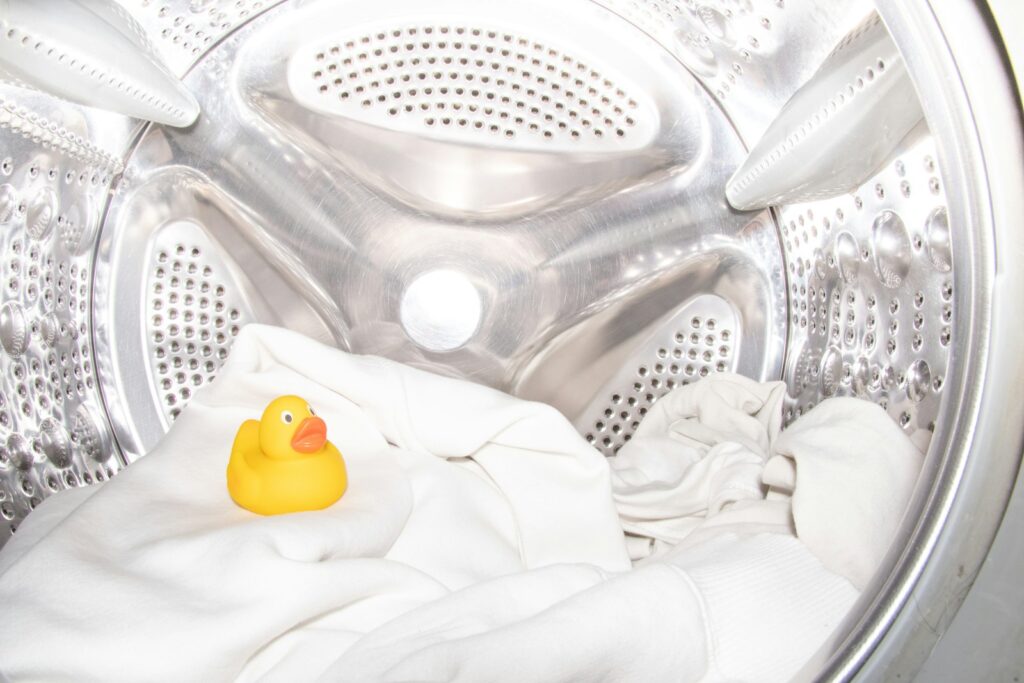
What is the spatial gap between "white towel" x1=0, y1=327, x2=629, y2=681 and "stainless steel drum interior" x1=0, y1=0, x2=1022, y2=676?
0.15m

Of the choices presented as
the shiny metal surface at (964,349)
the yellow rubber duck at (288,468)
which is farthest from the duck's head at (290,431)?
the shiny metal surface at (964,349)

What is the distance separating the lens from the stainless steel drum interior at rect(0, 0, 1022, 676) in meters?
0.84

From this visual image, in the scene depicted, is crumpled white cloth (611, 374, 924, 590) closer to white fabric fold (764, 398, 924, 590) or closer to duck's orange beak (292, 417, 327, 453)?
white fabric fold (764, 398, 924, 590)

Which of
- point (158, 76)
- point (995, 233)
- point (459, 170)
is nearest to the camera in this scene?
point (995, 233)

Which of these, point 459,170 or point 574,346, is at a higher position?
point 459,170

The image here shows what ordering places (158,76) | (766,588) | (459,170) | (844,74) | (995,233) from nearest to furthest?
(995,233), (766,588), (844,74), (158,76), (459,170)

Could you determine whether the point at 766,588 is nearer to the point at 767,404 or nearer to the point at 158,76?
the point at 767,404

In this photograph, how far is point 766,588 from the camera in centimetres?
63

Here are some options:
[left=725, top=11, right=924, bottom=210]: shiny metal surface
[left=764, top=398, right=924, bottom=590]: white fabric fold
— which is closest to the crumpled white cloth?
[left=764, top=398, right=924, bottom=590]: white fabric fold

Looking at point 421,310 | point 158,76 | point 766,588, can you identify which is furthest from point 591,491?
point 158,76

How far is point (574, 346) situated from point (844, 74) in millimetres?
372

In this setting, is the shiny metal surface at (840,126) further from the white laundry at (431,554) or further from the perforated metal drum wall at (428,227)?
the white laundry at (431,554)

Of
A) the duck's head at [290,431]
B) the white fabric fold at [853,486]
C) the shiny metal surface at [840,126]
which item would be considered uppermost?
the shiny metal surface at [840,126]

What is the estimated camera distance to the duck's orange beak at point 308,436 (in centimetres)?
71
